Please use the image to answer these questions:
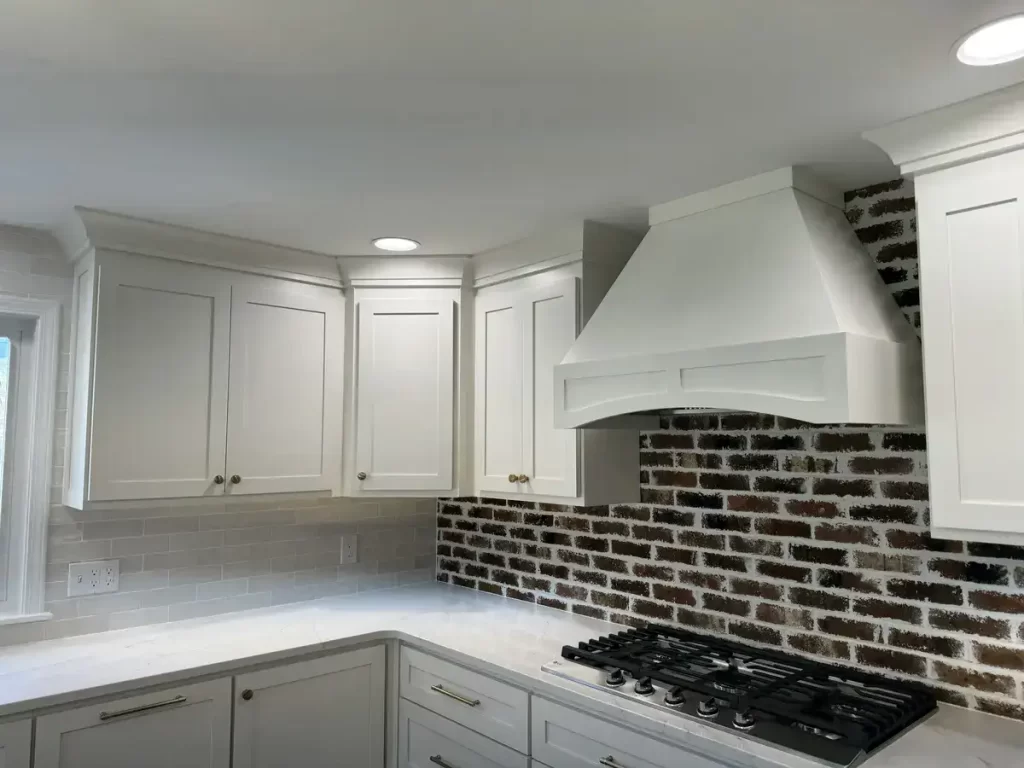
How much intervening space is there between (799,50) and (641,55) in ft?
0.98

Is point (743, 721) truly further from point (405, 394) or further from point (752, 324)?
point (405, 394)

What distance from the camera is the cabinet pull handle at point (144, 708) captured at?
2008 millimetres

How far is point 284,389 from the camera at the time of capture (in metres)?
2.79

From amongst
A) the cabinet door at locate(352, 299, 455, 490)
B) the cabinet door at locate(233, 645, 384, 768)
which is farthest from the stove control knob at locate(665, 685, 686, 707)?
the cabinet door at locate(352, 299, 455, 490)

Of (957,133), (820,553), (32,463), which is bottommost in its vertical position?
(820,553)

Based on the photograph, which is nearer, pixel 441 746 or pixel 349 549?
pixel 441 746

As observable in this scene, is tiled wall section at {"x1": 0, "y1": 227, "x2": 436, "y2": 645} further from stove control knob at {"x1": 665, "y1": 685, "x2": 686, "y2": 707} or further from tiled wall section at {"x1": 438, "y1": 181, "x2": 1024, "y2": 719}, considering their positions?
stove control knob at {"x1": 665, "y1": 685, "x2": 686, "y2": 707}

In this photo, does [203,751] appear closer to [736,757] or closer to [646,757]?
[646,757]

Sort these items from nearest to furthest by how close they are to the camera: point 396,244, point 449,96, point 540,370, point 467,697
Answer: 1. point 449,96
2. point 467,697
3. point 540,370
4. point 396,244

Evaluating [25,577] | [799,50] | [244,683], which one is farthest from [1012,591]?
[25,577]

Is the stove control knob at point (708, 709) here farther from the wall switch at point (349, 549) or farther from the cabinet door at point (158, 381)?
the wall switch at point (349, 549)

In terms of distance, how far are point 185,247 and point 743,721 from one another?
229cm

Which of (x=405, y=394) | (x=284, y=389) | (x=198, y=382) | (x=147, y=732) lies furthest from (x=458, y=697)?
(x=198, y=382)

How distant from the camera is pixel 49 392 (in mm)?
2549
